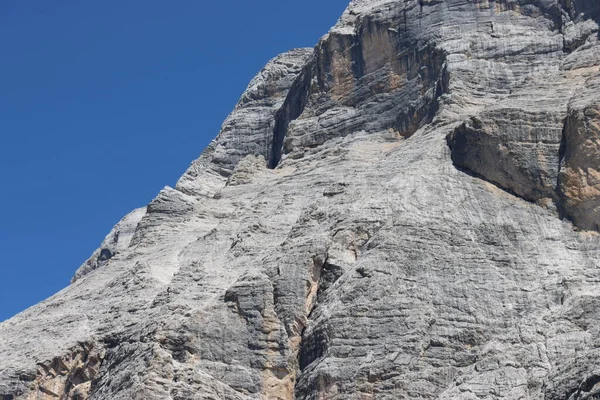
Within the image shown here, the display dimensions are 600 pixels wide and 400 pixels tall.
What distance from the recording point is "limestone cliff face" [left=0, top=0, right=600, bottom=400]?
146ft

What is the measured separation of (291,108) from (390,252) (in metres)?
25.3

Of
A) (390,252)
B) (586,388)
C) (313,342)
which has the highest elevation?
(390,252)

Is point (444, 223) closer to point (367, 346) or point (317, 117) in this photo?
point (367, 346)

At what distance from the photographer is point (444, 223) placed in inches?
1988

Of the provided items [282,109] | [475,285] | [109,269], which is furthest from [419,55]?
[475,285]

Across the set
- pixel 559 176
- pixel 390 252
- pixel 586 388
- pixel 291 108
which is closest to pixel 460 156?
pixel 559 176

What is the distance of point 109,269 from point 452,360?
1967 centimetres

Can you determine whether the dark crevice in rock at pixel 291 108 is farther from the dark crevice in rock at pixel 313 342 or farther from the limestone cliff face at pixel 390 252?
the dark crevice in rock at pixel 313 342

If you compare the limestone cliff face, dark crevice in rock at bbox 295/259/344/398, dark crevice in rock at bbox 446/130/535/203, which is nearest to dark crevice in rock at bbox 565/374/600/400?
the limestone cliff face

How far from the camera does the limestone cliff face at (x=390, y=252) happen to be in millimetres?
44500

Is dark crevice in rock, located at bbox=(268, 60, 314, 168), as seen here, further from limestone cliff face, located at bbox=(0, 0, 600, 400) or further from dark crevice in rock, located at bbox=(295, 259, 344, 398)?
dark crevice in rock, located at bbox=(295, 259, 344, 398)

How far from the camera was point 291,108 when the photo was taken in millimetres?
72875

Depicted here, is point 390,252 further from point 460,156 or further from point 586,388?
point 586,388

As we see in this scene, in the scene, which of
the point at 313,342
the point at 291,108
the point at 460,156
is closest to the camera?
the point at 313,342
